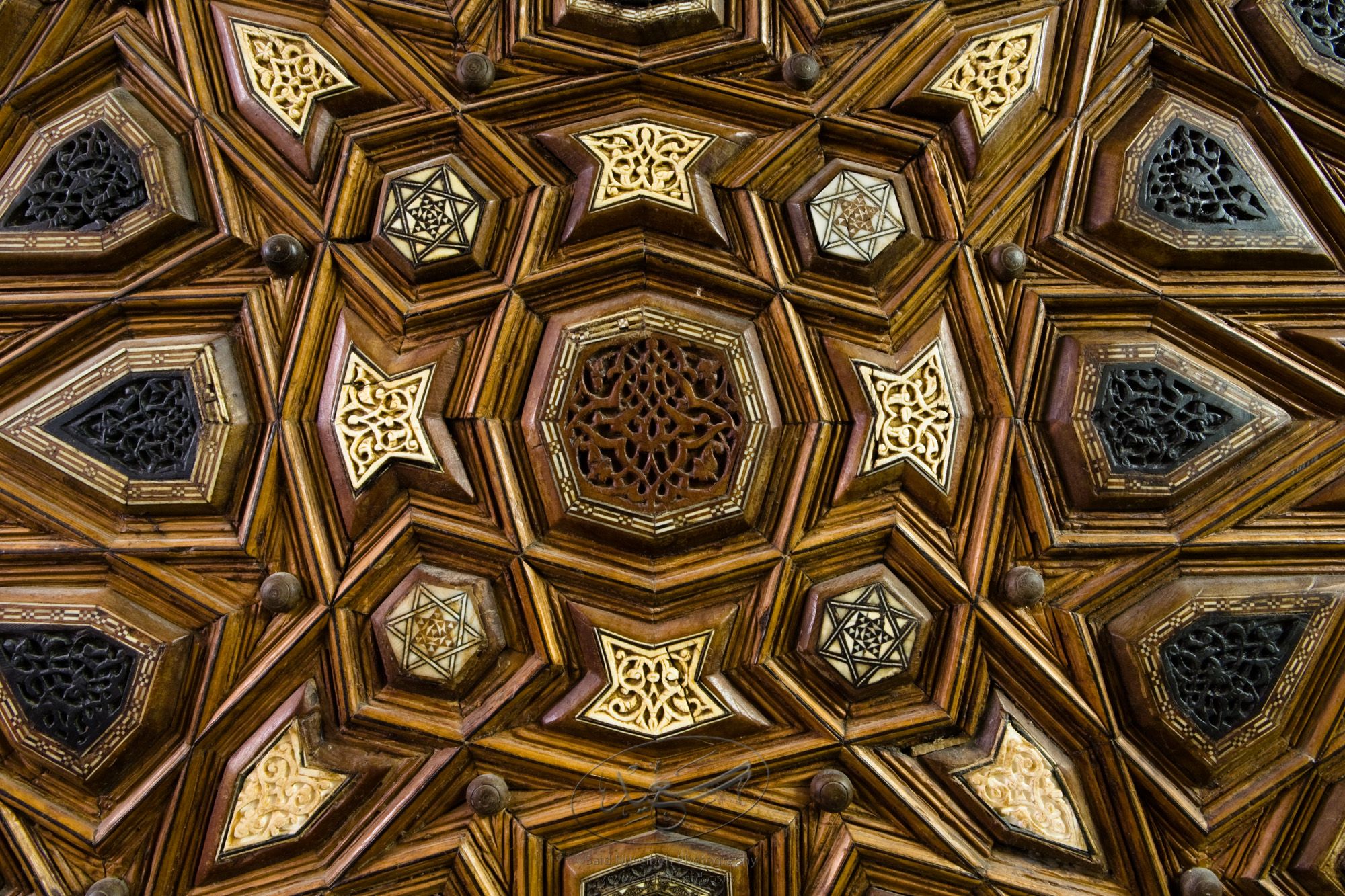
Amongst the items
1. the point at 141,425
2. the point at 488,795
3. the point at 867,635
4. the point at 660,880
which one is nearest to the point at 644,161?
the point at 867,635

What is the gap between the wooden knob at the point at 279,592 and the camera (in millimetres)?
4207

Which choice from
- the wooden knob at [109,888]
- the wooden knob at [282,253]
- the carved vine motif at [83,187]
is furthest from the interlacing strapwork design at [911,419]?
the wooden knob at [109,888]

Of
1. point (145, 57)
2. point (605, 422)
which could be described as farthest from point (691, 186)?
point (145, 57)

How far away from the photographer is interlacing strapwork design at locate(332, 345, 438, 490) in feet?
14.4

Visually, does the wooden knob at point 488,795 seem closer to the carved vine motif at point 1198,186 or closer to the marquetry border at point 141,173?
the marquetry border at point 141,173

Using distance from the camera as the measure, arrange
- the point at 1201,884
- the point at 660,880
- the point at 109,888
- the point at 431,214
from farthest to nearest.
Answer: the point at 431,214 < the point at 660,880 < the point at 1201,884 < the point at 109,888

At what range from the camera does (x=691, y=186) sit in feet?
14.8

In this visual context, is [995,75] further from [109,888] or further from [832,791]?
[109,888]

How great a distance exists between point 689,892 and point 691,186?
2575 millimetres

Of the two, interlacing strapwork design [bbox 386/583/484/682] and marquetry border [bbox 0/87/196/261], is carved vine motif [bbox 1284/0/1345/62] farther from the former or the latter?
marquetry border [bbox 0/87/196/261]

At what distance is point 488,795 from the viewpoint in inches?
166

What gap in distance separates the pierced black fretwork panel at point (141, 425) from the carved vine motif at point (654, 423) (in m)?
1.38

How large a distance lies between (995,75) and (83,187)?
3.40 m

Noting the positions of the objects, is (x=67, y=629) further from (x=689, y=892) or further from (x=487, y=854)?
(x=689, y=892)
